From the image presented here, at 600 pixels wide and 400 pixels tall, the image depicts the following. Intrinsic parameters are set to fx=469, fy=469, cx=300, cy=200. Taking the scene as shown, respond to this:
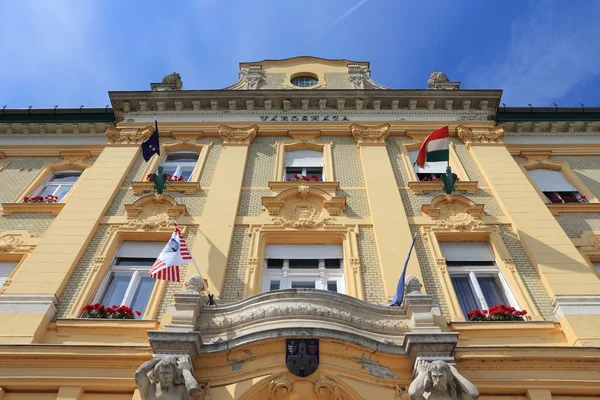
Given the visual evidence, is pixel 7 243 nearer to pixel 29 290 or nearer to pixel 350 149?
pixel 29 290

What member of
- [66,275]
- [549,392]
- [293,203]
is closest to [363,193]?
[293,203]

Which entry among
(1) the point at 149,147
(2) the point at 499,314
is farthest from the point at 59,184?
(2) the point at 499,314

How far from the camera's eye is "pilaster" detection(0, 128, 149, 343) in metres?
8.87

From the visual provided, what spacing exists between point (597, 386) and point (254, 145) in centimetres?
1055

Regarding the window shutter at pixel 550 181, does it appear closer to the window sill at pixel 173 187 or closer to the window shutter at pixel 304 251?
the window shutter at pixel 304 251

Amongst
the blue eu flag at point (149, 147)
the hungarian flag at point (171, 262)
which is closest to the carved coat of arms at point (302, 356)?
the hungarian flag at point (171, 262)

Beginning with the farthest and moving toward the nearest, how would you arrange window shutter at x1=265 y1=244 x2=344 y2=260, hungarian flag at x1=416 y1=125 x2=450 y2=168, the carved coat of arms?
hungarian flag at x1=416 y1=125 x2=450 y2=168 → window shutter at x1=265 y1=244 x2=344 y2=260 → the carved coat of arms

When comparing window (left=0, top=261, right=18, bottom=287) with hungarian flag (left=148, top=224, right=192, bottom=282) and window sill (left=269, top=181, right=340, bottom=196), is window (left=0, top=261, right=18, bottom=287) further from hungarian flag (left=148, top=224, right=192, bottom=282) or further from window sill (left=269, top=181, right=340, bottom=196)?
window sill (left=269, top=181, right=340, bottom=196)

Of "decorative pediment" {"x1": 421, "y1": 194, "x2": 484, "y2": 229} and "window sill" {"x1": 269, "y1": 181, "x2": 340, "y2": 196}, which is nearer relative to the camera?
"decorative pediment" {"x1": 421, "y1": 194, "x2": 484, "y2": 229}

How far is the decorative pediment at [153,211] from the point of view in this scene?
1154 cm

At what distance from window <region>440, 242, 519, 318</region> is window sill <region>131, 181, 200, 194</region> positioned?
6562 mm

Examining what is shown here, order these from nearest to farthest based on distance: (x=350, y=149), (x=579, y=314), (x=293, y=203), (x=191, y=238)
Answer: (x=579, y=314)
(x=191, y=238)
(x=293, y=203)
(x=350, y=149)

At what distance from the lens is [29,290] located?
949 centimetres

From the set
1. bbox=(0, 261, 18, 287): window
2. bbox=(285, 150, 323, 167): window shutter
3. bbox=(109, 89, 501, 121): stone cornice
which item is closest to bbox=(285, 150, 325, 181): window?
bbox=(285, 150, 323, 167): window shutter
